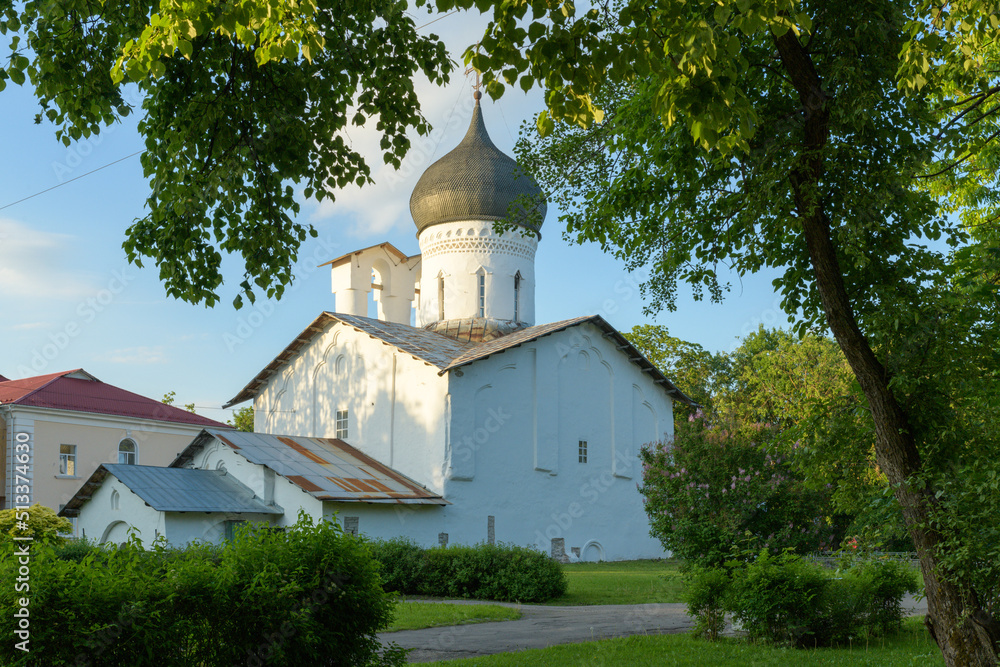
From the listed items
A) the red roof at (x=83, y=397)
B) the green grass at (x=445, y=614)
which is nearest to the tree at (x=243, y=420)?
the red roof at (x=83, y=397)

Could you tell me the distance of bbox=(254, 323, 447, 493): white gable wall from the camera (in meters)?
26.2

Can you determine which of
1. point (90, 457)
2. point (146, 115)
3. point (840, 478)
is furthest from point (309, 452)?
point (840, 478)

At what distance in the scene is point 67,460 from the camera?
30.0 metres

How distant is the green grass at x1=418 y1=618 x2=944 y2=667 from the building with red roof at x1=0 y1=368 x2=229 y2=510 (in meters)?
22.2

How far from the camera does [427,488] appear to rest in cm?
2566

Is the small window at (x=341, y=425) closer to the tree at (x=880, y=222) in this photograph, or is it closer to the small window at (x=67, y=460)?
the small window at (x=67, y=460)

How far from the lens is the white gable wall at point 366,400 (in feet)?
85.9

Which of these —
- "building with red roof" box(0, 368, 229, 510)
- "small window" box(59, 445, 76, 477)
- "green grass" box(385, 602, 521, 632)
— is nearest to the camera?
"green grass" box(385, 602, 521, 632)

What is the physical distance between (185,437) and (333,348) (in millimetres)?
9095

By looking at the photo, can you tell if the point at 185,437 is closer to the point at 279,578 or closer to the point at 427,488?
the point at 427,488

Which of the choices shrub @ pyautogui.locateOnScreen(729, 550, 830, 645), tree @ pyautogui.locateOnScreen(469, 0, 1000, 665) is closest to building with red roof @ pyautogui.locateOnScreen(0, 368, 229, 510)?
shrub @ pyautogui.locateOnScreen(729, 550, 830, 645)

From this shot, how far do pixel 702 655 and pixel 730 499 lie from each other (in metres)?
7.04

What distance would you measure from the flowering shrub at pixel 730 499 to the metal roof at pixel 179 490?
1198 centimetres

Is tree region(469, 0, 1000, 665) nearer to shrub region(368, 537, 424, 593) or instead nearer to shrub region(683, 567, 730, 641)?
shrub region(683, 567, 730, 641)
